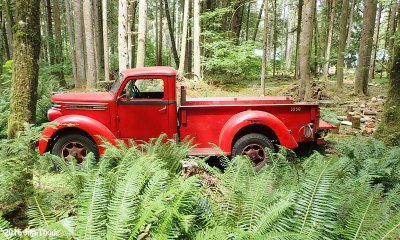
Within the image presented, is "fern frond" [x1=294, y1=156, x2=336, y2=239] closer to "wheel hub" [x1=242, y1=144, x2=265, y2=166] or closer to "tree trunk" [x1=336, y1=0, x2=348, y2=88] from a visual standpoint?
"wheel hub" [x1=242, y1=144, x2=265, y2=166]

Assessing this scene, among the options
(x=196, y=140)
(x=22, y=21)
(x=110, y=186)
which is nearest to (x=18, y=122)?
(x=22, y=21)

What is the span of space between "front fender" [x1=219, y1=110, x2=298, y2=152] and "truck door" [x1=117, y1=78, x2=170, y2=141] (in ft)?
3.75

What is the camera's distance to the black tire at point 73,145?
18.4 ft

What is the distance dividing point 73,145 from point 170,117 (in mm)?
1880

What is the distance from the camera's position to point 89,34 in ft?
41.4

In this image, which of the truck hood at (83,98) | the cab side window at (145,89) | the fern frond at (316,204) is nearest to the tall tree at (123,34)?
the truck hood at (83,98)

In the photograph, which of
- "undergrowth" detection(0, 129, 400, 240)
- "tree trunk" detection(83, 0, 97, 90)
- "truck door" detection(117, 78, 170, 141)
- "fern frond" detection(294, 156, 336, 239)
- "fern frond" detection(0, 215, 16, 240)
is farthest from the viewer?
"tree trunk" detection(83, 0, 97, 90)

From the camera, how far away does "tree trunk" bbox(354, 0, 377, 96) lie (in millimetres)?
12852

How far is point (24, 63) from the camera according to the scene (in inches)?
146

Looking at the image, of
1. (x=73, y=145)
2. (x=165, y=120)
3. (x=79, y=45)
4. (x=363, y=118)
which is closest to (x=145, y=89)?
(x=165, y=120)

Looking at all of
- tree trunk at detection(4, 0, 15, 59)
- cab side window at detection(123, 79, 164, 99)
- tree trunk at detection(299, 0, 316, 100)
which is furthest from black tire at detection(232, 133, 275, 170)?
tree trunk at detection(299, 0, 316, 100)

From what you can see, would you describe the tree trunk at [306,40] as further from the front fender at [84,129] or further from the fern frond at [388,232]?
the fern frond at [388,232]

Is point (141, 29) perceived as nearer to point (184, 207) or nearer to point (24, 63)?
point (24, 63)

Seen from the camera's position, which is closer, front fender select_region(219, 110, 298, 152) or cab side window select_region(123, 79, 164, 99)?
front fender select_region(219, 110, 298, 152)
